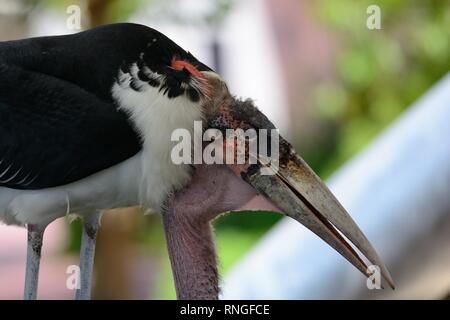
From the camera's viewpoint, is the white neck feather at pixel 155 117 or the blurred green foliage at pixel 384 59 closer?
the white neck feather at pixel 155 117

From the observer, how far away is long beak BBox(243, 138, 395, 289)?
1927 millimetres

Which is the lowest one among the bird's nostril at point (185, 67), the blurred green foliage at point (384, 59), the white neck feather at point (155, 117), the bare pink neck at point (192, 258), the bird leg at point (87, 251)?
the bare pink neck at point (192, 258)

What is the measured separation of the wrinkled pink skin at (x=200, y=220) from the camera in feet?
6.70

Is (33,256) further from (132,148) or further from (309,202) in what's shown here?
(309,202)

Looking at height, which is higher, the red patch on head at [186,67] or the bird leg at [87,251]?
the red patch on head at [186,67]

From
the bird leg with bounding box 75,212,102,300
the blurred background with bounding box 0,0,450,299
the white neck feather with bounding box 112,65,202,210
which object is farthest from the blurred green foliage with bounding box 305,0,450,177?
the white neck feather with bounding box 112,65,202,210

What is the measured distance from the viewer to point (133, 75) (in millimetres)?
1985

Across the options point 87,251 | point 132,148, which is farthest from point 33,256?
point 132,148

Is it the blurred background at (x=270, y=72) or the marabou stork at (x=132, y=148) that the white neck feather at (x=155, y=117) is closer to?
the marabou stork at (x=132, y=148)

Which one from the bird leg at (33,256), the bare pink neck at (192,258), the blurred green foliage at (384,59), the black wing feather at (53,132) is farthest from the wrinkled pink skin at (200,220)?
the blurred green foliage at (384,59)

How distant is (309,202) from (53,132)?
0.54 metres

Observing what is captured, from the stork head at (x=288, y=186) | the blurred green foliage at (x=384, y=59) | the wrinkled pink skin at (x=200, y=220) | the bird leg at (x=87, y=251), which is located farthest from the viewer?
the blurred green foliage at (x=384, y=59)

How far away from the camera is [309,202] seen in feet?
6.34

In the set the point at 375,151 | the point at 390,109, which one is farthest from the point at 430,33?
the point at 375,151
